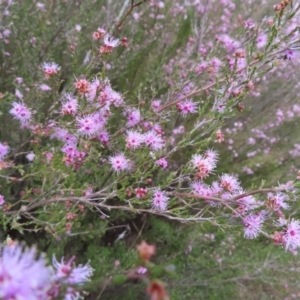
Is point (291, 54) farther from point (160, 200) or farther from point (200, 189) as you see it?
point (160, 200)

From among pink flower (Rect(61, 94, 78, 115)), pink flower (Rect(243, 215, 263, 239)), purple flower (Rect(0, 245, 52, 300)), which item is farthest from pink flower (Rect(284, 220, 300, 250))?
purple flower (Rect(0, 245, 52, 300))

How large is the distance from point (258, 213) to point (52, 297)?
126cm

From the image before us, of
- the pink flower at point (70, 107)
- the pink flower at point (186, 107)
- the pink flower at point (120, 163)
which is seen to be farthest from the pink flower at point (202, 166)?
the pink flower at point (70, 107)

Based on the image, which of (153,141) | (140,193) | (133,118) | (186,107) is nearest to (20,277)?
(140,193)

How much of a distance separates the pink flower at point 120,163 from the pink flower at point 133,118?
9.2 inches

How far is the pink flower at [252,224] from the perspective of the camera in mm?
1838

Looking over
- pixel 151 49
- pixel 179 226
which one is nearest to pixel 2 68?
pixel 151 49

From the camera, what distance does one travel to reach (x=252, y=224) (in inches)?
72.6

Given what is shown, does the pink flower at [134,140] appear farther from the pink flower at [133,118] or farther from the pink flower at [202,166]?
the pink flower at [202,166]

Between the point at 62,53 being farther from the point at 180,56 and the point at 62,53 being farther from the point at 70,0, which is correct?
the point at 180,56

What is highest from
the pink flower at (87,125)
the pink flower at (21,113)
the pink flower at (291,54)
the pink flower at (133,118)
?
the pink flower at (291,54)

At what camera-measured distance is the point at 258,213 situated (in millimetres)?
1852

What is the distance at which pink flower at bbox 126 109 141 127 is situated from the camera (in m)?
2.31

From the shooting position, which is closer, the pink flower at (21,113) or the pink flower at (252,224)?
the pink flower at (252,224)
